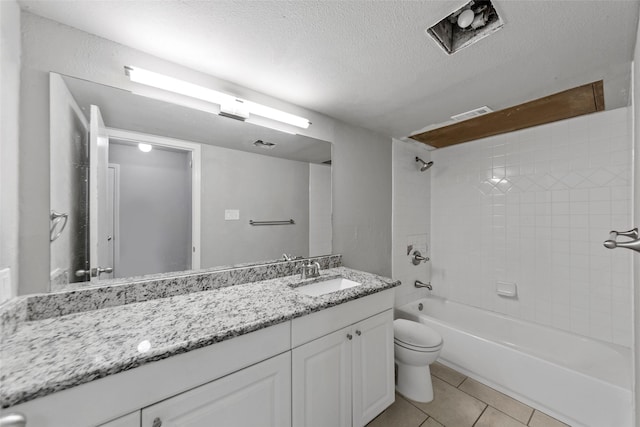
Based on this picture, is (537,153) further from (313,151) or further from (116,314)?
(116,314)

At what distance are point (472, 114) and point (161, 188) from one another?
230 cm

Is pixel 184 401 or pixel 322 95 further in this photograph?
pixel 322 95

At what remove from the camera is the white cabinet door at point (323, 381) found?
1.08m

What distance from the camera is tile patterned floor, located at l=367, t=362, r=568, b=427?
4.87ft

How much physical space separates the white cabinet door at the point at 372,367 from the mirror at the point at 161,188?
0.70m

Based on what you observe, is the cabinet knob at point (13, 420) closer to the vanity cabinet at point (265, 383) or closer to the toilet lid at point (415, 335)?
the vanity cabinet at point (265, 383)

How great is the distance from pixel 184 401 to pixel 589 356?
9.01 feet

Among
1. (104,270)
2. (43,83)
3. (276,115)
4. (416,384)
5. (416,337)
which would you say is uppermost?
(276,115)

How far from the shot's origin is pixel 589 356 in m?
1.77

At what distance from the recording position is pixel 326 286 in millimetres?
1662

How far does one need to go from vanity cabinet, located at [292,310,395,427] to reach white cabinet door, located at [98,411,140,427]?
1.86 feet

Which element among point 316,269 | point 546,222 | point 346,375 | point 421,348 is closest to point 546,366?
point 421,348

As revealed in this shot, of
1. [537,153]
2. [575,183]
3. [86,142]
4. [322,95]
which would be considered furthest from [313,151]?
[575,183]

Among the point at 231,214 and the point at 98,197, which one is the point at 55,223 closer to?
the point at 98,197
